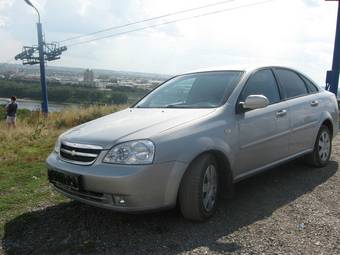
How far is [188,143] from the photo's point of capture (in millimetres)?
3775

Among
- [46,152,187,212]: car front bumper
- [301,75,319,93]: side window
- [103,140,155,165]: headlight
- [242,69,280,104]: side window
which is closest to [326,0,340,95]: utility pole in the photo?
[301,75,319,93]: side window

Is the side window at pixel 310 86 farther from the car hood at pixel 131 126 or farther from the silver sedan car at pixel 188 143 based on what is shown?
the car hood at pixel 131 126

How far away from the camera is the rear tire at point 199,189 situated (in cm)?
380

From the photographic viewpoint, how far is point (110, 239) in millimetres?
3680

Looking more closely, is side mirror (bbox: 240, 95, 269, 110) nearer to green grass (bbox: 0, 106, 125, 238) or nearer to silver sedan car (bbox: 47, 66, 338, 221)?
silver sedan car (bbox: 47, 66, 338, 221)

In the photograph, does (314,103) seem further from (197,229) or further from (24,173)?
(24,173)

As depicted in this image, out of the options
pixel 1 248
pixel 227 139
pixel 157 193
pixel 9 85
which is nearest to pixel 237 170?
pixel 227 139

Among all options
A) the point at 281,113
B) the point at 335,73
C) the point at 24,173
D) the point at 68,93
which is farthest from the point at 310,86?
the point at 68,93

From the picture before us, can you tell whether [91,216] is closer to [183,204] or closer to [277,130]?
[183,204]

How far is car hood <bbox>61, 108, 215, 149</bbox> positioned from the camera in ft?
12.2

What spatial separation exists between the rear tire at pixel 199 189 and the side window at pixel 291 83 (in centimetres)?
197

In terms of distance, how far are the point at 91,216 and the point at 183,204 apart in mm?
1056

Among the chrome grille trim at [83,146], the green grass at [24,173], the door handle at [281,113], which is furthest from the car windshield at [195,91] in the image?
the green grass at [24,173]

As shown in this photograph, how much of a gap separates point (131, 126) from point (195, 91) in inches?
49.6
